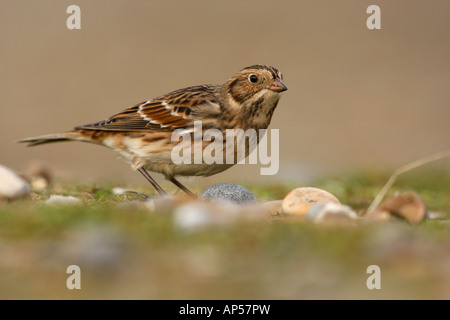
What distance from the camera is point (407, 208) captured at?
7.70m

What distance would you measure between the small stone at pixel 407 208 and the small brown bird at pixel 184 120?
6.97 feet

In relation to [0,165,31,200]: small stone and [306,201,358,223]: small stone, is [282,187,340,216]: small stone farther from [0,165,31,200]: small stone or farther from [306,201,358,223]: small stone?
[0,165,31,200]: small stone

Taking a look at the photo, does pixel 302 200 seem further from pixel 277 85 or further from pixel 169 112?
pixel 169 112

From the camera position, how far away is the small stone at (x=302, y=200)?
804 cm

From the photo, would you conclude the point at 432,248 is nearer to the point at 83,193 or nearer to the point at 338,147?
the point at 83,193

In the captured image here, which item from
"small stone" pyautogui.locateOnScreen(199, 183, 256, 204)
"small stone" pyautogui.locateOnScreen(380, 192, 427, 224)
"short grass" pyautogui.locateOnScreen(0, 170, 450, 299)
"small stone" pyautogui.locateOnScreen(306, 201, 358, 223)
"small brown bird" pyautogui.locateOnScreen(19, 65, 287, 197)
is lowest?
"short grass" pyautogui.locateOnScreen(0, 170, 450, 299)

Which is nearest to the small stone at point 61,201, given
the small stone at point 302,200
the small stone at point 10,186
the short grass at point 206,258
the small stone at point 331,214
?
the small stone at point 10,186

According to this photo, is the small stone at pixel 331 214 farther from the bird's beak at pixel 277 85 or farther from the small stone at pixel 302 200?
the bird's beak at pixel 277 85

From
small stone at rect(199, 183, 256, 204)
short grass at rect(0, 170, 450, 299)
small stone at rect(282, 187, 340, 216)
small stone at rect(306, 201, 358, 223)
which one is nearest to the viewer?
short grass at rect(0, 170, 450, 299)

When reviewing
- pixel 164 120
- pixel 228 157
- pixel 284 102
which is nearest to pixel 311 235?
pixel 228 157

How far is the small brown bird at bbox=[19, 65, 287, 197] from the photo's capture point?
9070mm

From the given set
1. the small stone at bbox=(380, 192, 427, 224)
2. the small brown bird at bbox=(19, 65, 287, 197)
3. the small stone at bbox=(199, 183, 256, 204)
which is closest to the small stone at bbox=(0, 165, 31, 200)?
the small brown bird at bbox=(19, 65, 287, 197)

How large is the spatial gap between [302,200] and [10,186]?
125 inches

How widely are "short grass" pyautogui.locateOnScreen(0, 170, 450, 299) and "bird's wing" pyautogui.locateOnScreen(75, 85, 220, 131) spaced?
235 centimetres
